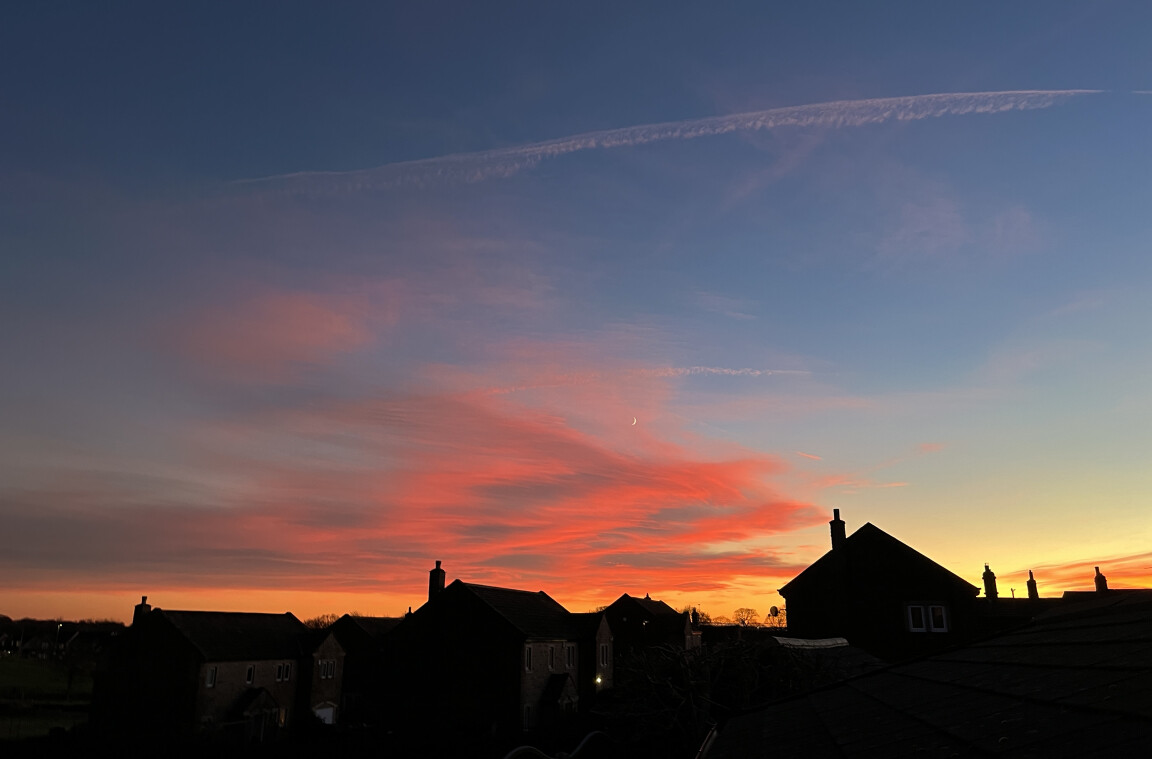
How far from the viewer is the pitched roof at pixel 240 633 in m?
56.1

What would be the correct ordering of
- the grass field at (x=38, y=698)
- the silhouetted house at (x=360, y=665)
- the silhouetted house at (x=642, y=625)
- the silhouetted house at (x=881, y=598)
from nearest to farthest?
the silhouetted house at (x=881, y=598)
the grass field at (x=38, y=698)
the silhouetted house at (x=360, y=665)
the silhouetted house at (x=642, y=625)

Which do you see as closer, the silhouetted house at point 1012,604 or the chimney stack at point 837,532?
the chimney stack at point 837,532

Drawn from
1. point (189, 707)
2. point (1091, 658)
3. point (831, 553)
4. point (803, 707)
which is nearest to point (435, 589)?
point (189, 707)

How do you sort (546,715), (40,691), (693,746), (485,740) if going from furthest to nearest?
(40,691), (546,715), (485,740), (693,746)

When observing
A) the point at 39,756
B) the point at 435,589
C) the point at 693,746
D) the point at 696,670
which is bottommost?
the point at 39,756

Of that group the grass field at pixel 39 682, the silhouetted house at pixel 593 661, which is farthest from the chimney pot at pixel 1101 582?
the grass field at pixel 39 682

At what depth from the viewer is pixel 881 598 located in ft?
151

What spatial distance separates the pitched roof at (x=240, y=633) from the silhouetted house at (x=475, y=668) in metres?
12.7

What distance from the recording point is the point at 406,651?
54.2m

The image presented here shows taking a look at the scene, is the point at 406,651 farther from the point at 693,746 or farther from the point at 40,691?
the point at 40,691

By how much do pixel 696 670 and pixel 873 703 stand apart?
84.5 feet

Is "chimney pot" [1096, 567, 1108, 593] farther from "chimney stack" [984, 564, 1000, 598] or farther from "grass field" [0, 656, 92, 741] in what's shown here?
"grass field" [0, 656, 92, 741]

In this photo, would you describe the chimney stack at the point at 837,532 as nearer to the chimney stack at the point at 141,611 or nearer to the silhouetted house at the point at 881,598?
the silhouetted house at the point at 881,598

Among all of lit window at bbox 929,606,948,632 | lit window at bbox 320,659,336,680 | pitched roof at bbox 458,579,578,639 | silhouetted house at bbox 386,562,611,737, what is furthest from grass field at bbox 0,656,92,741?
lit window at bbox 929,606,948,632
